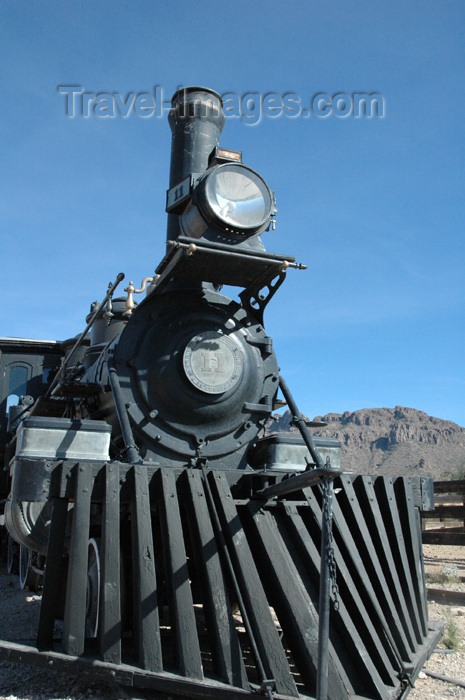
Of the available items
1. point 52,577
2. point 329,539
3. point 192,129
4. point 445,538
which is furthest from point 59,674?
point 445,538

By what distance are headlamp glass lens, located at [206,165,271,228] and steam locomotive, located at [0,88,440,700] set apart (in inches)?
0.5

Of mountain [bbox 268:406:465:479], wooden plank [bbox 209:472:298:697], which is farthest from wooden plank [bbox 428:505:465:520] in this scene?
mountain [bbox 268:406:465:479]

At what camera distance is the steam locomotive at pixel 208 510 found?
2.90 meters

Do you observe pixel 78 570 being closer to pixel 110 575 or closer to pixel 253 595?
pixel 110 575

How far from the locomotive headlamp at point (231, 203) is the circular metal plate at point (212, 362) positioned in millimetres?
822

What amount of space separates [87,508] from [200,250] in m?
2.08

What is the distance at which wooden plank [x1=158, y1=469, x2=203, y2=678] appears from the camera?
2822mm

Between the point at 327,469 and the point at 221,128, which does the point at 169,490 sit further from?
the point at 221,128

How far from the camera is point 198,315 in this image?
16.3 ft

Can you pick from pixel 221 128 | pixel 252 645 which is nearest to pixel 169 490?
pixel 252 645

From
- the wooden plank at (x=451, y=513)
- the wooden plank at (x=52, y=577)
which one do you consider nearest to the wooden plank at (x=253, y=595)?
the wooden plank at (x=52, y=577)

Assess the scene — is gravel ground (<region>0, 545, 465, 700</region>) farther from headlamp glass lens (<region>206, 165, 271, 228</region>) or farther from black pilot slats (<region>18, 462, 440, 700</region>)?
headlamp glass lens (<region>206, 165, 271, 228</region>)

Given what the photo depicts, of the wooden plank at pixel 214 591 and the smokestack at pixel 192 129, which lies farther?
the smokestack at pixel 192 129

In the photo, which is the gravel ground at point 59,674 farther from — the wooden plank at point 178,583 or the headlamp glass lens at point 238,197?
the headlamp glass lens at point 238,197
